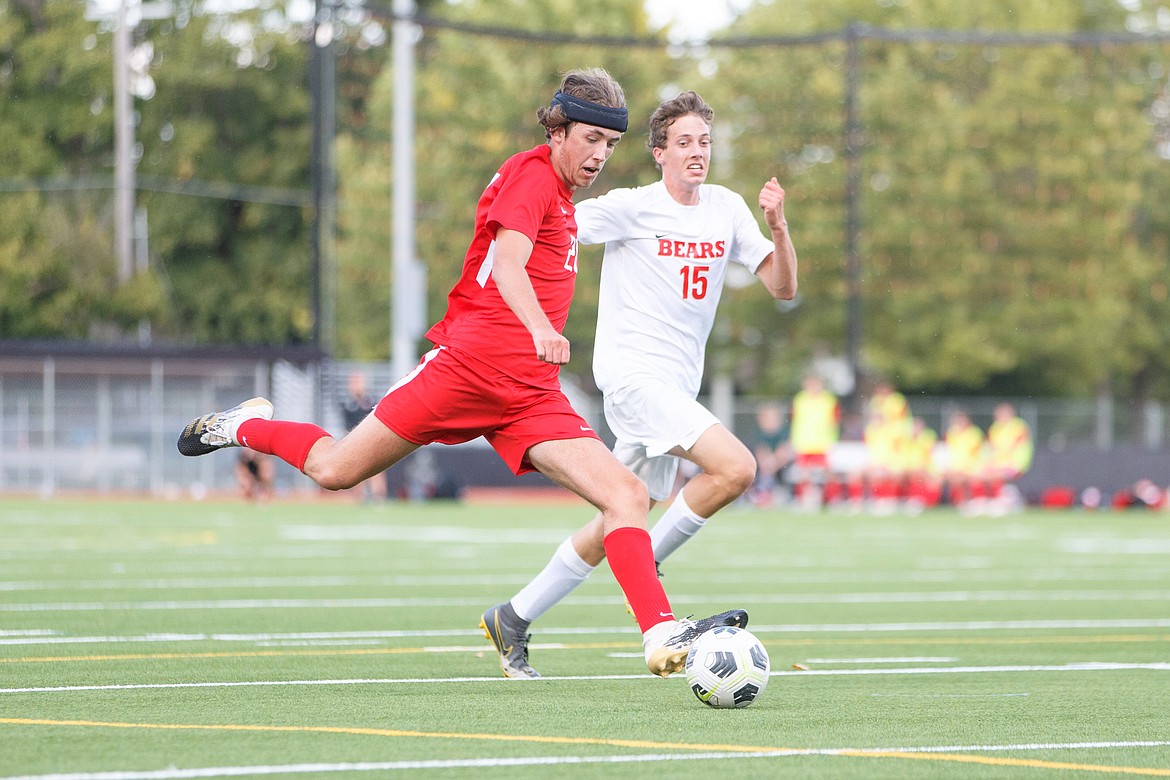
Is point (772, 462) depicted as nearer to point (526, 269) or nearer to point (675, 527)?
point (675, 527)

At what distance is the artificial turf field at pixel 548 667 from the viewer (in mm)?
4895

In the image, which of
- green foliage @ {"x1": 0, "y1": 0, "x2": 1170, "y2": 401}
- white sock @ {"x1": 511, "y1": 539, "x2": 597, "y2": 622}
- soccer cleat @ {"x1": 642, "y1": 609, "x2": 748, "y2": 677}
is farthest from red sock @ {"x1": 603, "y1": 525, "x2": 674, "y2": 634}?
green foliage @ {"x1": 0, "y1": 0, "x2": 1170, "y2": 401}

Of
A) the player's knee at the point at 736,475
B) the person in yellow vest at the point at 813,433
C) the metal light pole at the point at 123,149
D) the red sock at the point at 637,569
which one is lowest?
the person in yellow vest at the point at 813,433

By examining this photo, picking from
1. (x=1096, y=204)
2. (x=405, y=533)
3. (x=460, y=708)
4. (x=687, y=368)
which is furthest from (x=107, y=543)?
(x=1096, y=204)

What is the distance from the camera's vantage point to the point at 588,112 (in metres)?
6.37

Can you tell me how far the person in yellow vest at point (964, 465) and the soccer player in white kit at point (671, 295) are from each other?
22328 mm

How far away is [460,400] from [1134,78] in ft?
135

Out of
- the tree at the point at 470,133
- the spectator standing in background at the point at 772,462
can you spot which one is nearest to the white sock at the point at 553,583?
the spectator standing in background at the point at 772,462

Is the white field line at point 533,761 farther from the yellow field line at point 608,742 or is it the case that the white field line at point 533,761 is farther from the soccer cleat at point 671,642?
the soccer cleat at point 671,642

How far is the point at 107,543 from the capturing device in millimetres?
16141

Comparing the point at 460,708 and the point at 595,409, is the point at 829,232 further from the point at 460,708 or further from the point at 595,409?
the point at 460,708

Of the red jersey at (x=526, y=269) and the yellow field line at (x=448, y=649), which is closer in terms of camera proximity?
the red jersey at (x=526, y=269)

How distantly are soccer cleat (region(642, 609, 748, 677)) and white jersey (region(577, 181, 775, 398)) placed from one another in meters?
A: 1.58

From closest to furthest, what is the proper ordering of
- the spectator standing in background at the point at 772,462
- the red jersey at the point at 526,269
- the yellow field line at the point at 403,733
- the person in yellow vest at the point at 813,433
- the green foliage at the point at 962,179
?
1. the yellow field line at the point at 403,733
2. the red jersey at the point at 526,269
3. the person in yellow vest at the point at 813,433
4. the spectator standing in background at the point at 772,462
5. the green foliage at the point at 962,179
